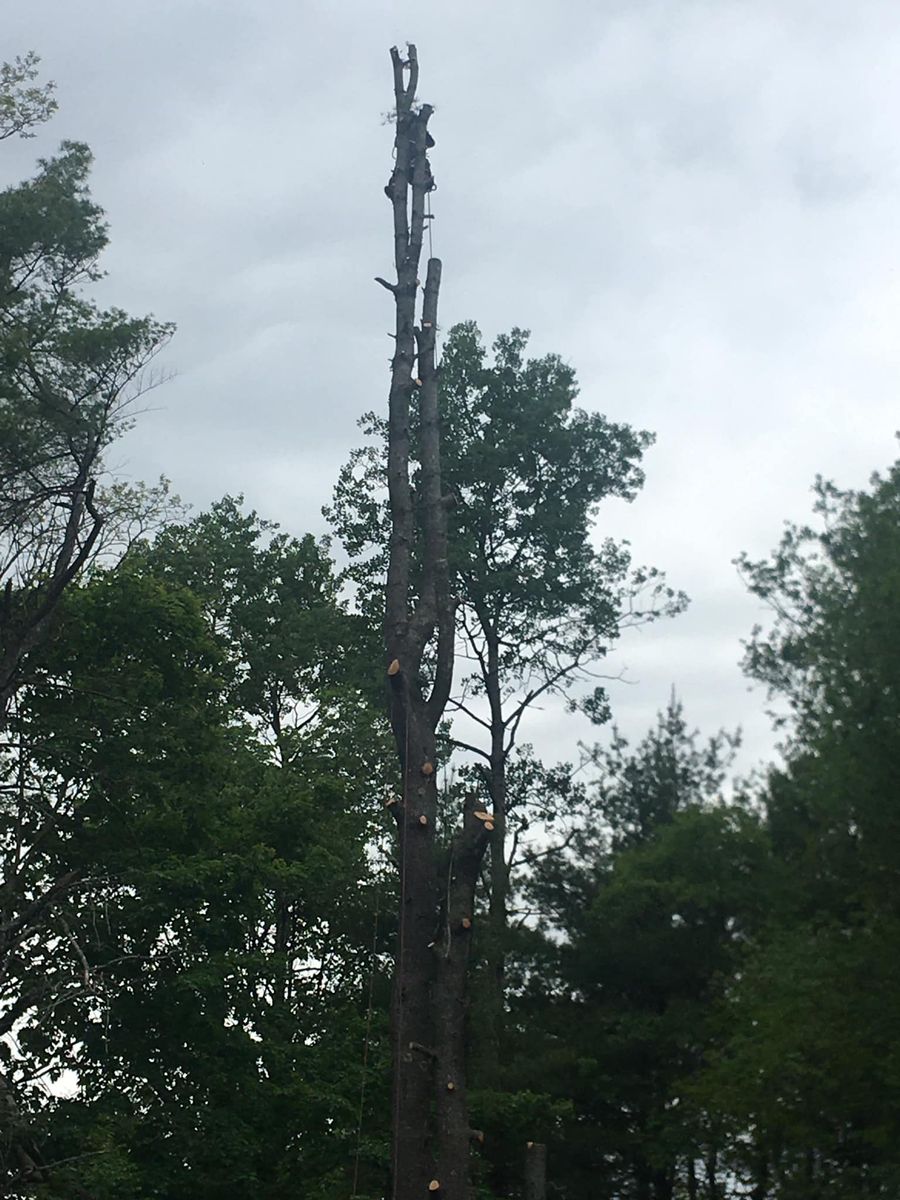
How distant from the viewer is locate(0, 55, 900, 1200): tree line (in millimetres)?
15570

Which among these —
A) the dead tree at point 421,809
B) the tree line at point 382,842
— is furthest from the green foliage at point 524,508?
the dead tree at point 421,809

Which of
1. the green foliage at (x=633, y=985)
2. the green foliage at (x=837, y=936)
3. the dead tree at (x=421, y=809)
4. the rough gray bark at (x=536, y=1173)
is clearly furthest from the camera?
the green foliage at (x=633, y=985)

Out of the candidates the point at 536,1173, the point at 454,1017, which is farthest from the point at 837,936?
the point at 454,1017

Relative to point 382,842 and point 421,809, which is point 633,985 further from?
point 421,809

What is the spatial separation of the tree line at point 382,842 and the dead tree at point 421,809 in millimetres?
72

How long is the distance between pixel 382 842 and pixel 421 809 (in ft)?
46.4

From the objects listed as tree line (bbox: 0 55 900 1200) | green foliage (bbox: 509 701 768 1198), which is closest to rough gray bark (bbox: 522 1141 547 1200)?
tree line (bbox: 0 55 900 1200)

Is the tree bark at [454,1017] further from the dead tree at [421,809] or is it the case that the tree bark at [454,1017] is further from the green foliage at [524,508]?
the green foliage at [524,508]

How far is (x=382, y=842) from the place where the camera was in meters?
24.9

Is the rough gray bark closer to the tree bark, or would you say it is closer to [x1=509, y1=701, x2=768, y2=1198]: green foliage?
the tree bark

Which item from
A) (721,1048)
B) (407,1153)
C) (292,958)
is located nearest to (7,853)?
(292,958)

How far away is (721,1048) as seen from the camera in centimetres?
2286

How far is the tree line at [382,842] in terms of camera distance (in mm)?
15570

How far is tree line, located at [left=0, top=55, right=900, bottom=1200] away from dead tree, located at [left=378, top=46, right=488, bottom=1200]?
0.24 ft
